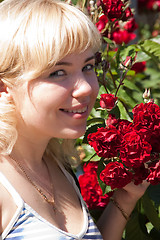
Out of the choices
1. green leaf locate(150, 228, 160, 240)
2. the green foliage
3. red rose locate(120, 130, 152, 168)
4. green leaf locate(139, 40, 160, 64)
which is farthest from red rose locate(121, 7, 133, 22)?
green leaf locate(150, 228, 160, 240)

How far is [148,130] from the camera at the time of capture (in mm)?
1225

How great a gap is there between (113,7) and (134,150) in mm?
656

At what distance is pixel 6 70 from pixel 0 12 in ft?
0.60

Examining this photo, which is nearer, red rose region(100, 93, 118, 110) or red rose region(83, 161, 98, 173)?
red rose region(100, 93, 118, 110)

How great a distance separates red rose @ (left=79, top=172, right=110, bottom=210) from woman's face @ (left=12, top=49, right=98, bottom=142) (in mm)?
461

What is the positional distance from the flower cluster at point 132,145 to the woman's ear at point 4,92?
10.6 inches

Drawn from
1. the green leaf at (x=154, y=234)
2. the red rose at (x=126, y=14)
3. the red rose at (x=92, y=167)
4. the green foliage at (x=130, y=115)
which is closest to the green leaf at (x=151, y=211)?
the green foliage at (x=130, y=115)

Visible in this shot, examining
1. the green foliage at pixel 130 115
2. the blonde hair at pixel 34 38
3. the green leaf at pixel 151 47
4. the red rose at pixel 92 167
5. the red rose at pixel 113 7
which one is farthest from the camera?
the green leaf at pixel 151 47

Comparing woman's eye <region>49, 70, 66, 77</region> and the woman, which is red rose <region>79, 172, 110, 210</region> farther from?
woman's eye <region>49, 70, 66, 77</region>

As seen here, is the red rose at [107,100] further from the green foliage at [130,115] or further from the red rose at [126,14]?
the red rose at [126,14]

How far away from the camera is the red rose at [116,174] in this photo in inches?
48.3

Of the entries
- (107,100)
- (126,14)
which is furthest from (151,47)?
(107,100)

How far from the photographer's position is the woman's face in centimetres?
119

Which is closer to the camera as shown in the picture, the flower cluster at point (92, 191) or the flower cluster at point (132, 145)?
the flower cluster at point (132, 145)
